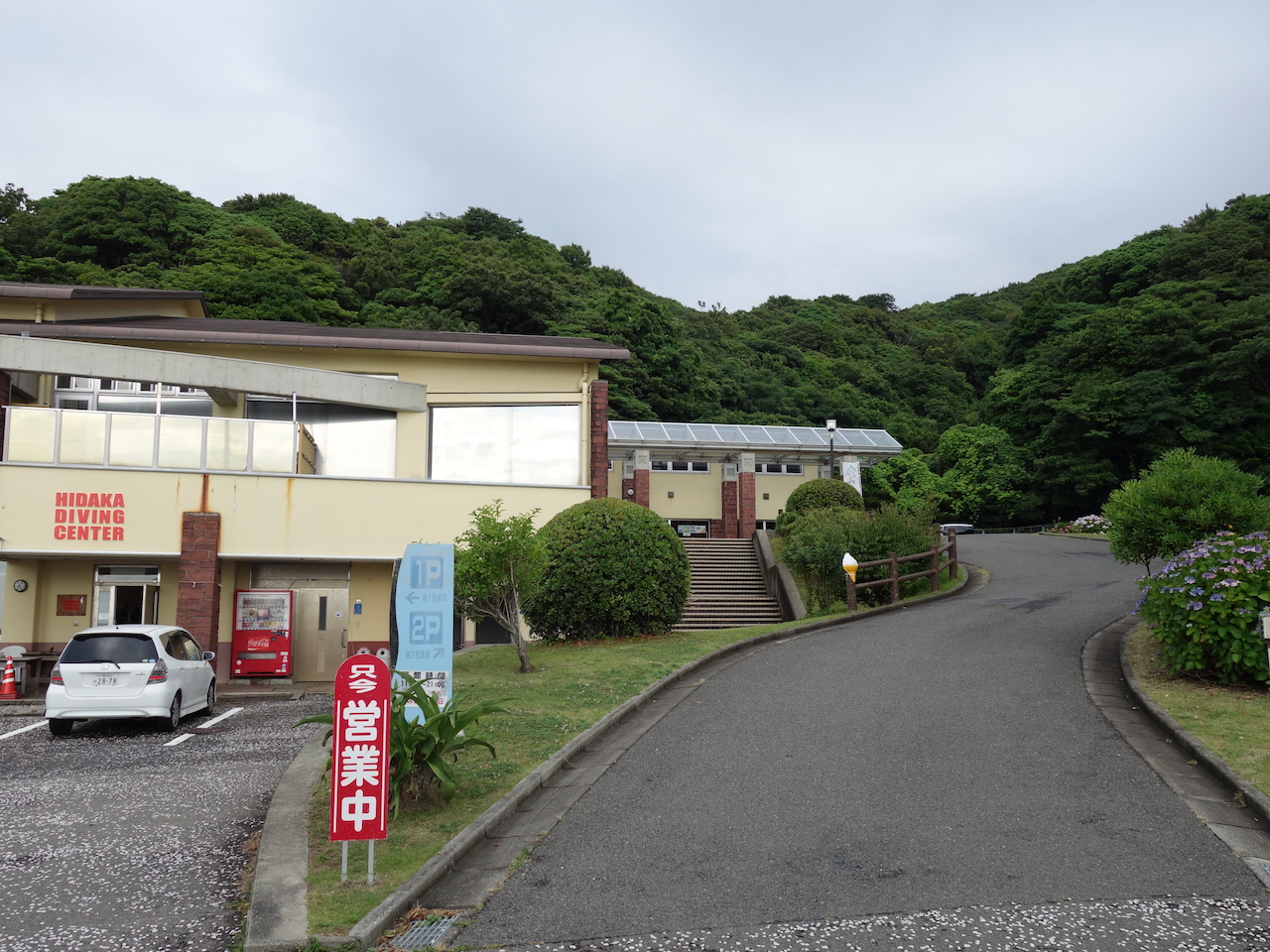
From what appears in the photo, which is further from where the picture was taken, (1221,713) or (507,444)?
Result: (507,444)

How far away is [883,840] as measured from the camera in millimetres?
6141

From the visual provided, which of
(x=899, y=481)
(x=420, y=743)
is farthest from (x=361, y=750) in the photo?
(x=899, y=481)

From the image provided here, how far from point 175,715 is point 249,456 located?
7952mm

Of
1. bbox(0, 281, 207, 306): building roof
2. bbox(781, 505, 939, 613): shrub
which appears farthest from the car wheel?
bbox(781, 505, 939, 613): shrub

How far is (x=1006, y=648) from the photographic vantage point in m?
13.7

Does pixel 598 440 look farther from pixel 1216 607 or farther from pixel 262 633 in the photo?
pixel 1216 607

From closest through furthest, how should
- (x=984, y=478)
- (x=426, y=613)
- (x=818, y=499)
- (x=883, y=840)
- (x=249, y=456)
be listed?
(x=883, y=840), (x=426, y=613), (x=249, y=456), (x=818, y=499), (x=984, y=478)

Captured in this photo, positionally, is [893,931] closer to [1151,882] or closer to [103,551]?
[1151,882]

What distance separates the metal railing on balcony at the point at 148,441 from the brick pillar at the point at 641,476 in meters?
15.1

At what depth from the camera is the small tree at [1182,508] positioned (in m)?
12.4

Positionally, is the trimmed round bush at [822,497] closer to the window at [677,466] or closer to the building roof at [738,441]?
the building roof at [738,441]

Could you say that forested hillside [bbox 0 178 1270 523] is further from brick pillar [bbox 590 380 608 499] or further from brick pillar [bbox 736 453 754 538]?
brick pillar [bbox 590 380 608 499]

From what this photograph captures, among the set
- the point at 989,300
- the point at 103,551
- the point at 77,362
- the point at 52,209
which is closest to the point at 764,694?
the point at 103,551

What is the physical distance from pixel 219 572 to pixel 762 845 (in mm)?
15571
